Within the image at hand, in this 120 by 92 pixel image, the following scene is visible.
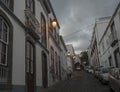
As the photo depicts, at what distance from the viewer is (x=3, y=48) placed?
9773mm

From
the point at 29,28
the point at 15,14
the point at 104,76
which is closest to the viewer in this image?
the point at 15,14

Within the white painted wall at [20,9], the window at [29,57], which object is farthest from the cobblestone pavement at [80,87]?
the white painted wall at [20,9]

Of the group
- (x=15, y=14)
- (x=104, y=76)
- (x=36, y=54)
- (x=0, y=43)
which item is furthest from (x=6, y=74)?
(x=104, y=76)

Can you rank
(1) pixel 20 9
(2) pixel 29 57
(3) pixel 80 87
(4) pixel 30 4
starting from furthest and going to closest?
1. (3) pixel 80 87
2. (4) pixel 30 4
3. (2) pixel 29 57
4. (1) pixel 20 9

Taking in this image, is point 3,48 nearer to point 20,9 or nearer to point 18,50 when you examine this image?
point 18,50

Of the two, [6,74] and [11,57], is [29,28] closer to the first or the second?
[11,57]

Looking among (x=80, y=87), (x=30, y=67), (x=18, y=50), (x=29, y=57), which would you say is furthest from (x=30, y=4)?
(x=80, y=87)

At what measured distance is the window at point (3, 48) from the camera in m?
9.39

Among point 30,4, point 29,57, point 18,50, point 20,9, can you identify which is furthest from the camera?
point 30,4

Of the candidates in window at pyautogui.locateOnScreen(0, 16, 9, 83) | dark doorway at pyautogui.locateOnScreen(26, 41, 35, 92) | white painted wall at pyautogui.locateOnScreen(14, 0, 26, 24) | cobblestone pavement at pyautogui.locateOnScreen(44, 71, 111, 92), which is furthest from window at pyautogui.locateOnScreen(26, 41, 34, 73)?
cobblestone pavement at pyautogui.locateOnScreen(44, 71, 111, 92)

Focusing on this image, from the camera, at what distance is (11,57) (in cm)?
1020

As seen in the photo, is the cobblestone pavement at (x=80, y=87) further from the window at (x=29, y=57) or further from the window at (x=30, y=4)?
the window at (x=30, y=4)

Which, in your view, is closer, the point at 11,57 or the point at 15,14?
the point at 11,57

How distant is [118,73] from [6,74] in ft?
22.0
